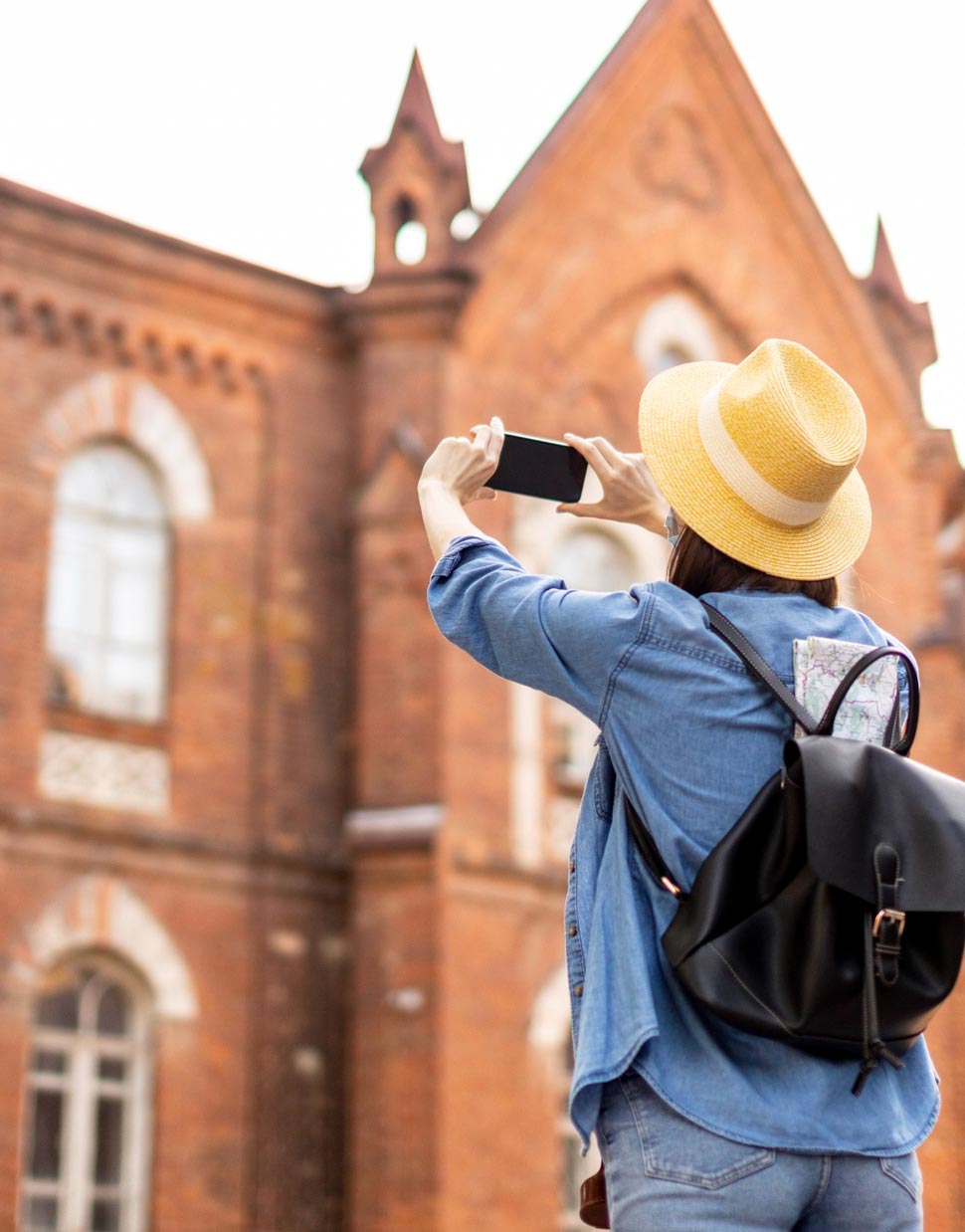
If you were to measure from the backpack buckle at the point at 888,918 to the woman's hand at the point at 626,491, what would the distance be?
97 centimetres

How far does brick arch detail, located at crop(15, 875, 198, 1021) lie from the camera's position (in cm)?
1432

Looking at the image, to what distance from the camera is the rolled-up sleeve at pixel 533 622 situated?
2791 millimetres

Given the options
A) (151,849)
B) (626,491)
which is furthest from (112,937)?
(626,491)

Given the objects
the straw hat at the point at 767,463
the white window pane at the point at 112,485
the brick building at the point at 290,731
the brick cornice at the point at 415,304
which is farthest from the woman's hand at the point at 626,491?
the brick cornice at the point at 415,304

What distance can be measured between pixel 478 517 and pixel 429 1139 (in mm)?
4722

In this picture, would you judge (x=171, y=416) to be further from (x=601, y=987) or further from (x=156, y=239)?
(x=601, y=987)

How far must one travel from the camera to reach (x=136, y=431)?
15.8 meters

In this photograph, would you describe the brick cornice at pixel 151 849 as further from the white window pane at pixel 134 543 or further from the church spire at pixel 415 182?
the church spire at pixel 415 182

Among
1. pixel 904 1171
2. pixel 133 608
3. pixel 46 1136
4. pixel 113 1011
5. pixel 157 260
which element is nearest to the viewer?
pixel 904 1171

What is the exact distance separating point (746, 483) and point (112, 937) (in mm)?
12287

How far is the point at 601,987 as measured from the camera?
268 centimetres

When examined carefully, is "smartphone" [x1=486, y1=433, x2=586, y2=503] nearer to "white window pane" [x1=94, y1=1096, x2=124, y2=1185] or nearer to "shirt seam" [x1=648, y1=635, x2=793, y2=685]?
"shirt seam" [x1=648, y1=635, x2=793, y2=685]

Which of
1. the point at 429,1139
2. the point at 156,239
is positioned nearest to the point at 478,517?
the point at 156,239

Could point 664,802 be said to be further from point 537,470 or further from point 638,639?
point 537,470
